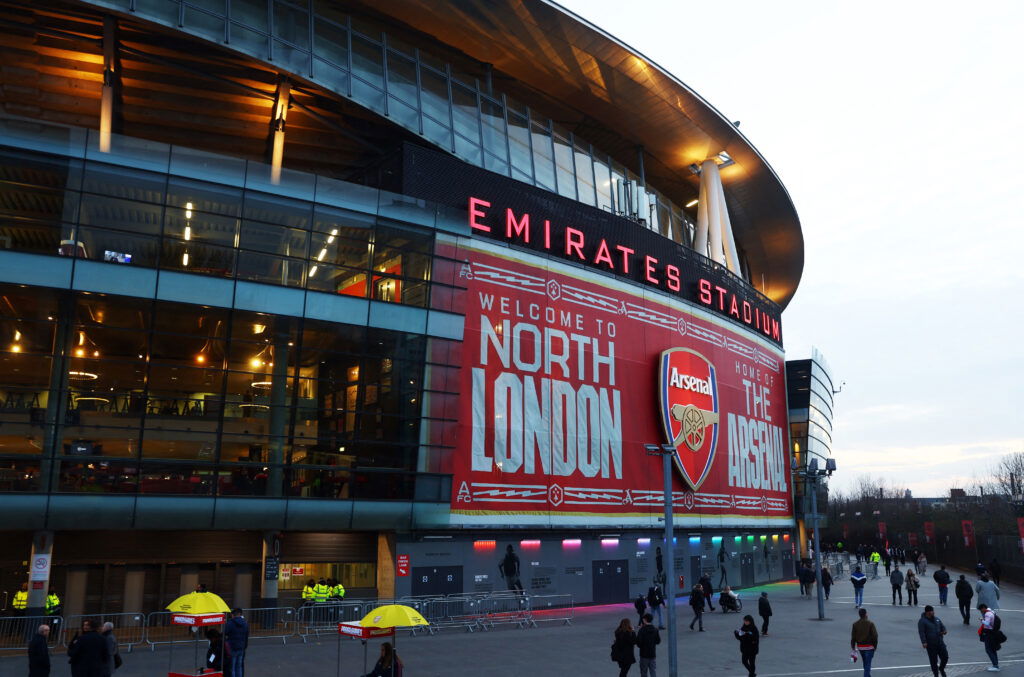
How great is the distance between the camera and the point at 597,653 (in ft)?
79.4

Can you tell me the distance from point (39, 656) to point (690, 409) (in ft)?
119

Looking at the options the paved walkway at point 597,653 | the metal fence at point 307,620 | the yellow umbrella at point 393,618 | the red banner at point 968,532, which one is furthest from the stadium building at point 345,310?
the red banner at point 968,532

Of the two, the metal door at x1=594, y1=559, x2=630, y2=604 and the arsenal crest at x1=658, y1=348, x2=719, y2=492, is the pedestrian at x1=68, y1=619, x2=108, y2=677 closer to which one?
the metal door at x1=594, y1=559, x2=630, y2=604

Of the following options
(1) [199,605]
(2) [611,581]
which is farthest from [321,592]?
(2) [611,581]

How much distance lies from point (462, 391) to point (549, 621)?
9970 millimetres

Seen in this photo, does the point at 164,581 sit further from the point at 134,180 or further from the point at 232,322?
the point at 134,180

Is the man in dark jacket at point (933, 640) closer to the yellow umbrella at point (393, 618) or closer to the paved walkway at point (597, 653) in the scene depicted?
the paved walkway at point (597, 653)

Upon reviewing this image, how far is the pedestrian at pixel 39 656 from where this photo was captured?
15875 mm

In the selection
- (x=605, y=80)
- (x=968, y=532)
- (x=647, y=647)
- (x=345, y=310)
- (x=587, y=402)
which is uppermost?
(x=605, y=80)

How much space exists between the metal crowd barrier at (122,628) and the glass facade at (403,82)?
22340 mm

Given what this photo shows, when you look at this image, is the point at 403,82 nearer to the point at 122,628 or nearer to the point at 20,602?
the point at 122,628

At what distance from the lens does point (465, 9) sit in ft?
127

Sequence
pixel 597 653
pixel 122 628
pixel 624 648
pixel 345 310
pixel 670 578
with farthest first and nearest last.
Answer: pixel 345 310 < pixel 122 628 < pixel 597 653 < pixel 670 578 < pixel 624 648

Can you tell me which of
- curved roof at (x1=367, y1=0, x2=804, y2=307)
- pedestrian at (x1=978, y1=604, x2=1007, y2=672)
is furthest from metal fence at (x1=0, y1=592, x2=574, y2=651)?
curved roof at (x1=367, y1=0, x2=804, y2=307)
